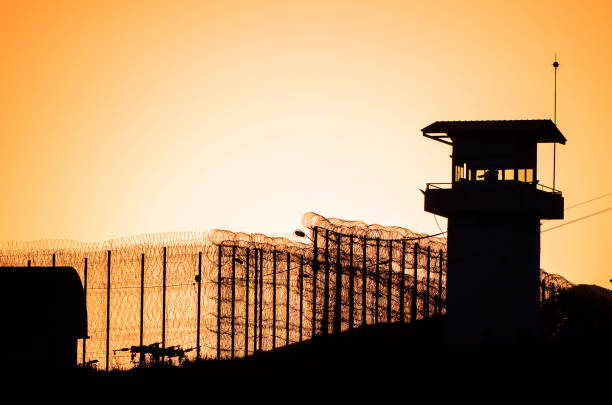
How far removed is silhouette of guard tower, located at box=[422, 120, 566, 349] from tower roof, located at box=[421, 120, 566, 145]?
0.13 ft

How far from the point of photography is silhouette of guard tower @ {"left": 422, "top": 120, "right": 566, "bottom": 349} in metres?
40.7

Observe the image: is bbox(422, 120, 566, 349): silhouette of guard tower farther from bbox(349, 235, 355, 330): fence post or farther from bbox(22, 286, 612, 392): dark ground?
bbox(349, 235, 355, 330): fence post

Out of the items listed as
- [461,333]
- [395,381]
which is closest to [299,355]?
[395,381]

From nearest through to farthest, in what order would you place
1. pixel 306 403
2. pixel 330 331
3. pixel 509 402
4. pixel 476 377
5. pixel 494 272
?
pixel 306 403, pixel 509 402, pixel 476 377, pixel 494 272, pixel 330 331

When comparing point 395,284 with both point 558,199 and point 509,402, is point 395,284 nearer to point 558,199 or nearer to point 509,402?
point 558,199

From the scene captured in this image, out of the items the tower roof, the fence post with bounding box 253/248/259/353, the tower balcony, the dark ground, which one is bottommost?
the dark ground

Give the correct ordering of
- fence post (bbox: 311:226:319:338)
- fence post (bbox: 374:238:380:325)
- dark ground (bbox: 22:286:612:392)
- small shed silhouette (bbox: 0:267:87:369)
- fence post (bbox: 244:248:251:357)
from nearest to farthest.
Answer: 1. dark ground (bbox: 22:286:612:392)
2. small shed silhouette (bbox: 0:267:87:369)
3. fence post (bbox: 244:248:251:357)
4. fence post (bbox: 311:226:319:338)
5. fence post (bbox: 374:238:380:325)

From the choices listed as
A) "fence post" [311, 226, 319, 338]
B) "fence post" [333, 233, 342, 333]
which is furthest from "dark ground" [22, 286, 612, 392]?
"fence post" [311, 226, 319, 338]

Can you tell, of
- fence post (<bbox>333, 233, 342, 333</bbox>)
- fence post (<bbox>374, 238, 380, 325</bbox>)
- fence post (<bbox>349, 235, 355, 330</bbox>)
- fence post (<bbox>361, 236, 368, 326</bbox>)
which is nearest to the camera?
fence post (<bbox>333, 233, 342, 333</bbox>)

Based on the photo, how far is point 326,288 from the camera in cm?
4228

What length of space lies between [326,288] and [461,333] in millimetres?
5832

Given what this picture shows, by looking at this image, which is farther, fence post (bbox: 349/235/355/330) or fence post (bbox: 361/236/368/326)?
fence post (bbox: 361/236/368/326)

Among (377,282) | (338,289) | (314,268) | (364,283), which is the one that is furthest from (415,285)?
(314,268)

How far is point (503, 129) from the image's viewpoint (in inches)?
1598
